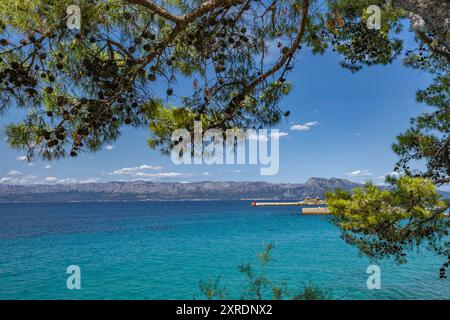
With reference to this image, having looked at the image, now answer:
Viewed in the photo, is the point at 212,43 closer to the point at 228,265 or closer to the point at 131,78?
the point at 131,78

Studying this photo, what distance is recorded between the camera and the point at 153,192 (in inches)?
6152

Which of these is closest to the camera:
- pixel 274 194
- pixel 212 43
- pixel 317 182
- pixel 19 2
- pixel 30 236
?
pixel 19 2

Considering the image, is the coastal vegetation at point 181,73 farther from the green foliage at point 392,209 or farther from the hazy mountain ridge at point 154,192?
the hazy mountain ridge at point 154,192

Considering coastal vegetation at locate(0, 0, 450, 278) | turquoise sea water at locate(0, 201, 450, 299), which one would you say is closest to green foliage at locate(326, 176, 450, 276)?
coastal vegetation at locate(0, 0, 450, 278)

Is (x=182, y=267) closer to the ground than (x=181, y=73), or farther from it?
closer to the ground

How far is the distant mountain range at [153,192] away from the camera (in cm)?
14388

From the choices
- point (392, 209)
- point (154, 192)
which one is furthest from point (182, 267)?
point (154, 192)

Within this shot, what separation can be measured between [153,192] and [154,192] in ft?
1.62

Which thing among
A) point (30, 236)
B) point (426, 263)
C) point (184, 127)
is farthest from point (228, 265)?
point (30, 236)

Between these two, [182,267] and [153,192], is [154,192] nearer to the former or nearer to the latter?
[153,192]

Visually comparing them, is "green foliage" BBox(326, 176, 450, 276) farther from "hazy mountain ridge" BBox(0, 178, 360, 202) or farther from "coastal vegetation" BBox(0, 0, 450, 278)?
"hazy mountain ridge" BBox(0, 178, 360, 202)
